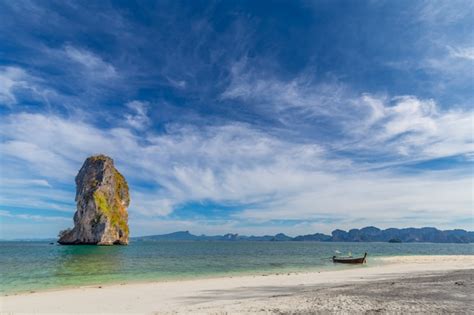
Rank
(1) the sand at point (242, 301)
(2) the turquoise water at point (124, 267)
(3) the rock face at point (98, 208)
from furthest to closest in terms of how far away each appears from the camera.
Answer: (3) the rock face at point (98, 208), (2) the turquoise water at point (124, 267), (1) the sand at point (242, 301)

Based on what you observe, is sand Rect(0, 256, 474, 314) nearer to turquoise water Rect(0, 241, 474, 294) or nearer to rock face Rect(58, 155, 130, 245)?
turquoise water Rect(0, 241, 474, 294)

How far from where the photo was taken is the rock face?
443 feet

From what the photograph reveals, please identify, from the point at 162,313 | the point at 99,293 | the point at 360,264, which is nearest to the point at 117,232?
the point at 360,264

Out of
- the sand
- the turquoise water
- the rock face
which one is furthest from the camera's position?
→ the rock face

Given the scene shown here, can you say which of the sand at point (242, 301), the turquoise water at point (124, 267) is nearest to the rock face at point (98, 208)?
the turquoise water at point (124, 267)

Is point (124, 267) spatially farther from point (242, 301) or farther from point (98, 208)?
point (98, 208)

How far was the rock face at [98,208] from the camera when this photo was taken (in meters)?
135

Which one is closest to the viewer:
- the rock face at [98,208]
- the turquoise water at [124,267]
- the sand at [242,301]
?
the sand at [242,301]

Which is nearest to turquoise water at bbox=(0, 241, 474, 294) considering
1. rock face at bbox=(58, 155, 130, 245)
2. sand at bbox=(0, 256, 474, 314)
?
sand at bbox=(0, 256, 474, 314)

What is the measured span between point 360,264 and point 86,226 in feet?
399

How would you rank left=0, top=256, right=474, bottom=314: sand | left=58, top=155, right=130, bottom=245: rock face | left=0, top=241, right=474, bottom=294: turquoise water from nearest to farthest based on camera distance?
left=0, top=256, right=474, bottom=314: sand < left=0, top=241, right=474, bottom=294: turquoise water < left=58, top=155, right=130, bottom=245: rock face

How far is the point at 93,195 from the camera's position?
136 meters

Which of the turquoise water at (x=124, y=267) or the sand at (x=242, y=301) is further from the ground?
the sand at (x=242, y=301)

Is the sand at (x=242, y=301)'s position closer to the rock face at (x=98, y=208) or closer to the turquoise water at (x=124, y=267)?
the turquoise water at (x=124, y=267)
